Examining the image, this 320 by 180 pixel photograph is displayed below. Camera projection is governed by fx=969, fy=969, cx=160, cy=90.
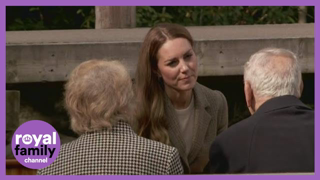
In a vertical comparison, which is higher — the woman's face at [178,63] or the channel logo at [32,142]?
the woman's face at [178,63]

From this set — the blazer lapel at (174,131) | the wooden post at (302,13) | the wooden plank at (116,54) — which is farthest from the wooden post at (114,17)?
the blazer lapel at (174,131)

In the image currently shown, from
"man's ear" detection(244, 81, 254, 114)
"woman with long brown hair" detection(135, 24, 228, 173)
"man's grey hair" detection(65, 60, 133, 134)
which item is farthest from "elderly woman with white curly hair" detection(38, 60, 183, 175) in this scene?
"woman with long brown hair" detection(135, 24, 228, 173)

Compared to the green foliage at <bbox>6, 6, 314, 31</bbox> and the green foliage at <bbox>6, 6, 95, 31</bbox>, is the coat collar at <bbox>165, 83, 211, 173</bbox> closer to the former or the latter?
the green foliage at <bbox>6, 6, 314, 31</bbox>

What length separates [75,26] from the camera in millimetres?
7254

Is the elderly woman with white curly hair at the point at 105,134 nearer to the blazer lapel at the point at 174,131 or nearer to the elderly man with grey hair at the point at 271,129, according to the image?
the elderly man with grey hair at the point at 271,129

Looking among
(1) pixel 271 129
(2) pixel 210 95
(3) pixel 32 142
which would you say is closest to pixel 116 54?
(2) pixel 210 95

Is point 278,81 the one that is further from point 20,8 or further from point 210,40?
point 20,8

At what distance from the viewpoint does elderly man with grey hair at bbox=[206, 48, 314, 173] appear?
10.00 ft

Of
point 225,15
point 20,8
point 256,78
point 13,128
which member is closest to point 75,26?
point 20,8

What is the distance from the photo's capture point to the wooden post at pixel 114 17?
18.9ft

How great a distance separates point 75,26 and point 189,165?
359cm

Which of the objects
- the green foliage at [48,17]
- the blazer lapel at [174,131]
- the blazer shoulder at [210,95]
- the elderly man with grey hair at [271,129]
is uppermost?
the elderly man with grey hair at [271,129]

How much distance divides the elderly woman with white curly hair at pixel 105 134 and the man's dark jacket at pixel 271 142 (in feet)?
0.84

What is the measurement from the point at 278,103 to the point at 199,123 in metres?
0.75
